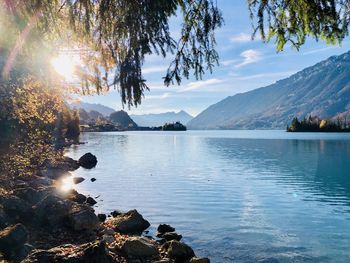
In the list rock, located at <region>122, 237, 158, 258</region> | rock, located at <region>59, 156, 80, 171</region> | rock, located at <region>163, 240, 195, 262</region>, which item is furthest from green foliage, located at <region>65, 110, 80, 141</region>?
rock, located at <region>122, 237, 158, 258</region>

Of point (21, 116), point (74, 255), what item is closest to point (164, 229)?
point (21, 116)

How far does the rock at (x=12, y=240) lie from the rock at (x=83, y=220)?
587cm

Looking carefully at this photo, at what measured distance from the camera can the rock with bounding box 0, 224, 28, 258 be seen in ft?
50.8

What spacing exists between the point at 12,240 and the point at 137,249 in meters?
6.27

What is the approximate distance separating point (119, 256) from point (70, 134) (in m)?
162

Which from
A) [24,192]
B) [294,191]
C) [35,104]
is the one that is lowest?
[294,191]

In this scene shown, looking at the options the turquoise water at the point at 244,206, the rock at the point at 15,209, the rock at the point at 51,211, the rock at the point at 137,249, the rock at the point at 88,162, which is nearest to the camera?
the rock at the point at 137,249

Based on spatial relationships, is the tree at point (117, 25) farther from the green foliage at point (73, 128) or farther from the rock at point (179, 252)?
the green foliage at point (73, 128)

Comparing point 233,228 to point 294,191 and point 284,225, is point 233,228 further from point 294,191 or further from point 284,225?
point 294,191

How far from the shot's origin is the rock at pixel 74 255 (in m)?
12.7

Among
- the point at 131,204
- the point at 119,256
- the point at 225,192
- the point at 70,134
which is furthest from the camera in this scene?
the point at 70,134

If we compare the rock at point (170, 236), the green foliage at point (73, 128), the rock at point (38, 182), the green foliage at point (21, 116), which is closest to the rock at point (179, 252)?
the rock at point (170, 236)

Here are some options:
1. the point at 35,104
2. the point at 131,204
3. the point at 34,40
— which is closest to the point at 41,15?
the point at 34,40

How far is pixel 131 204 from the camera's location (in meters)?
39.7
